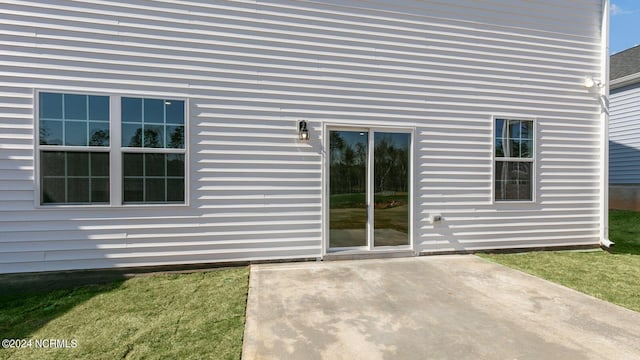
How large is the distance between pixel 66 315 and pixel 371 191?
403cm

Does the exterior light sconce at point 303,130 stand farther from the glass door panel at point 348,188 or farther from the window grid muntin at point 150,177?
the window grid muntin at point 150,177

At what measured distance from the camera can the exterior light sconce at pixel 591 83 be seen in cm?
576

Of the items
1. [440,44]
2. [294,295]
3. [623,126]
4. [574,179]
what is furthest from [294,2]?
[623,126]

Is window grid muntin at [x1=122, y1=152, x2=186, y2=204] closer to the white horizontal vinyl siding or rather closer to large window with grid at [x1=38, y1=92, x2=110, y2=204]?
large window with grid at [x1=38, y1=92, x2=110, y2=204]

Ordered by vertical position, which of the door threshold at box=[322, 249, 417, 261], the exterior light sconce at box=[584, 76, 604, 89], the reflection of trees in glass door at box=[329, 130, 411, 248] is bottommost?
the door threshold at box=[322, 249, 417, 261]

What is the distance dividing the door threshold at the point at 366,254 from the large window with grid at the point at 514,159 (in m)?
1.96

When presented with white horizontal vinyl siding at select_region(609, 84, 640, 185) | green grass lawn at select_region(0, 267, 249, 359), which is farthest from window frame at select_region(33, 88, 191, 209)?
white horizontal vinyl siding at select_region(609, 84, 640, 185)

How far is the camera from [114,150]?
13.7 ft

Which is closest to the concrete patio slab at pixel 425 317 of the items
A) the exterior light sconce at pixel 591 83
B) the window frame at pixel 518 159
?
the window frame at pixel 518 159

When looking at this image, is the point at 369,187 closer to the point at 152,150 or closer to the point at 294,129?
the point at 294,129

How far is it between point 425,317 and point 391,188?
94.5 inches

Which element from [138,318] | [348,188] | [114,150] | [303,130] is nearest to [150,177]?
[114,150]

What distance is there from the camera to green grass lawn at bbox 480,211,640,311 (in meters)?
3.75

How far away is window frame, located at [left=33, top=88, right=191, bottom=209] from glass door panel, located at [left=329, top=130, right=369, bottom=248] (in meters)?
2.09
